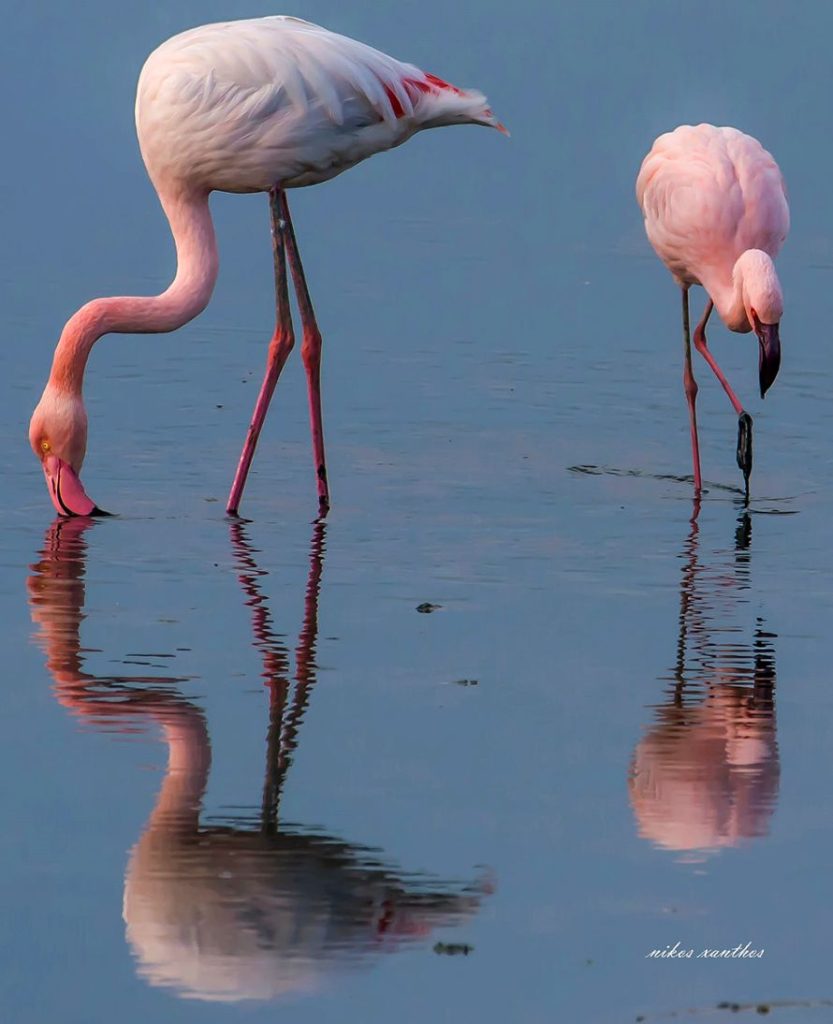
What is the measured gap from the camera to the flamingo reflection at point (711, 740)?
4.17 m

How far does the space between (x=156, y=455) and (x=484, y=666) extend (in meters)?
3.16

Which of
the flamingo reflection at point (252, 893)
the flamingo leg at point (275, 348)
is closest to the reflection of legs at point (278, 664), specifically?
the flamingo reflection at point (252, 893)

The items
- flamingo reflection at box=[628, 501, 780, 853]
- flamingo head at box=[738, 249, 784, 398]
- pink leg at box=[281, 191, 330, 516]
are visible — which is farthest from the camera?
flamingo head at box=[738, 249, 784, 398]

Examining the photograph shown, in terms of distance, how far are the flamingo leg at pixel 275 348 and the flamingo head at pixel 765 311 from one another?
175cm

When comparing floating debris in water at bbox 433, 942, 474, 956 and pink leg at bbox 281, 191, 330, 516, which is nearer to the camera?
floating debris in water at bbox 433, 942, 474, 956

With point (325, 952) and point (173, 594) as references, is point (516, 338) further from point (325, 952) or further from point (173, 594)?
point (325, 952)

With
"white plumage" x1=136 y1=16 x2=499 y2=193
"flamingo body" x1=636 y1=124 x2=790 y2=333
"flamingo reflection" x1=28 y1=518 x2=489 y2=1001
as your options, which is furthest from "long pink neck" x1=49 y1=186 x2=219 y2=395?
"flamingo reflection" x1=28 y1=518 x2=489 y2=1001

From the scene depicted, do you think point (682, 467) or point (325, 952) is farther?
point (682, 467)

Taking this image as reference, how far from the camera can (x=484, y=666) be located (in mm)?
5277

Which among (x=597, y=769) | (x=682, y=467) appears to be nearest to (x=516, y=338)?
(x=682, y=467)

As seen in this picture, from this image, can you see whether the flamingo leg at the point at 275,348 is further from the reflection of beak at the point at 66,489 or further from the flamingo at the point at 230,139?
the reflection of beak at the point at 66,489

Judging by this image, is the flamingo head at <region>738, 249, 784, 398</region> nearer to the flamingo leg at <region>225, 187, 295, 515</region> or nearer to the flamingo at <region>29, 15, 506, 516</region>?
the flamingo at <region>29, 15, 506, 516</region>

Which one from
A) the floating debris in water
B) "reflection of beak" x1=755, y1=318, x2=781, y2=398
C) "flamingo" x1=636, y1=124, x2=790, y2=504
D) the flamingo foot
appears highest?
"flamingo" x1=636, y1=124, x2=790, y2=504

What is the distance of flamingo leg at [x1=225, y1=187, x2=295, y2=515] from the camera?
7211 millimetres
